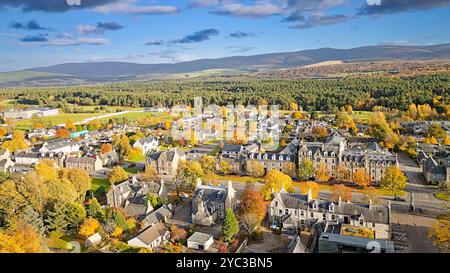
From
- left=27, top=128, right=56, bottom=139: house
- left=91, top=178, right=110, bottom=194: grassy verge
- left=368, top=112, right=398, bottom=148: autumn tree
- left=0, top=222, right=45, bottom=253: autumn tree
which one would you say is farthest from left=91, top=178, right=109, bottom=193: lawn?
left=368, top=112, right=398, bottom=148: autumn tree

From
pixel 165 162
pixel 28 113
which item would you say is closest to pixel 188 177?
pixel 165 162

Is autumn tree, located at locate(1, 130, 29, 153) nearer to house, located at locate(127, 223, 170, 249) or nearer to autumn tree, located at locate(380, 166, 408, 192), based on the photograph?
house, located at locate(127, 223, 170, 249)

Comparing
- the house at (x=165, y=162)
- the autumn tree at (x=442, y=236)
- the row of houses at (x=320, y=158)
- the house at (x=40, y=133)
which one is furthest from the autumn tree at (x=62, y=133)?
the autumn tree at (x=442, y=236)

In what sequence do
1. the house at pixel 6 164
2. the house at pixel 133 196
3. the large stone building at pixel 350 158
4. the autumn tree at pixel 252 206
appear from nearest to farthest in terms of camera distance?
the autumn tree at pixel 252 206 < the house at pixel 133 196 < the large stone building at pixel 350 158 < the house at pixel 6 164

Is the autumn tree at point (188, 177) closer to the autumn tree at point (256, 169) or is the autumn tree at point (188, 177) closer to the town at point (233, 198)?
the town at point (233, 198)
